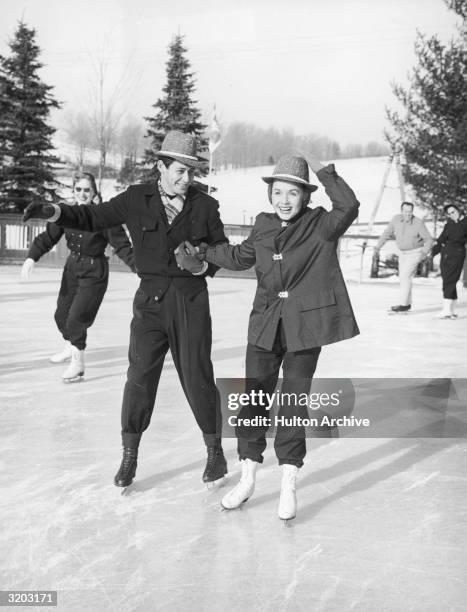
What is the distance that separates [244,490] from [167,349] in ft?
2.38

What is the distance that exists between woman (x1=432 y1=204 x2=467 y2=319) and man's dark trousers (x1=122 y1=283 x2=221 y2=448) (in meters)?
8.37

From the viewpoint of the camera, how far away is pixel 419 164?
23875mm

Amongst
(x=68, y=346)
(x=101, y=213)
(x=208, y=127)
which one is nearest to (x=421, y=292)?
(x=68, y=346)

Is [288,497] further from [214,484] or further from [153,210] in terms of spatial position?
[153,210]

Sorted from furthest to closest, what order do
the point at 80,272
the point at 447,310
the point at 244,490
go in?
1. the point at 447,310
2. the point at 80,272
3. the point at 244,490

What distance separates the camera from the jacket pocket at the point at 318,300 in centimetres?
342

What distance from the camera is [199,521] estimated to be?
3363mm

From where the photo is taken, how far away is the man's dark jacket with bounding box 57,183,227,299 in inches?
145

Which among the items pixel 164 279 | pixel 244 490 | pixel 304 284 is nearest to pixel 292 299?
pixel 304 284

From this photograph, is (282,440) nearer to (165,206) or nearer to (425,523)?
(425,523)

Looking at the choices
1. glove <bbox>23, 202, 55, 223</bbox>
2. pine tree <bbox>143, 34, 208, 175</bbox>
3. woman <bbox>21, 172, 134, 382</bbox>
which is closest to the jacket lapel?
glove <bbox>23, 202, 55, 223</bbox>

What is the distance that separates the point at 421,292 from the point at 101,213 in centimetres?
1344

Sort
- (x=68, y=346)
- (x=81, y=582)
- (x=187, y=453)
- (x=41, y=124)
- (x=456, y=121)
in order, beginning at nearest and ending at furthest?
(x=81, y=582), (x=187, y=453), (x=68, y=346), (x=456, y=121), (x=41, y=124)

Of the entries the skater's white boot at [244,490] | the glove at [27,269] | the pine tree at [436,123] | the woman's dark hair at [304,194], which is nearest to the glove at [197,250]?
the woman's dark hair at [304,194]
